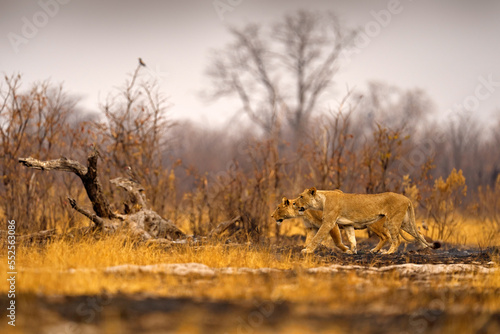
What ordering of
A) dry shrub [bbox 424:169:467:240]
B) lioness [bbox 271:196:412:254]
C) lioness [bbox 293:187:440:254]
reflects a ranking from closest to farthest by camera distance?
lioness [bbox 293:187:440:254] → lioness [bbox 271:196:412:254] → dry shrub [bbox 424:169:467:240]

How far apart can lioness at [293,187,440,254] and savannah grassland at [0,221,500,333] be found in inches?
68.6

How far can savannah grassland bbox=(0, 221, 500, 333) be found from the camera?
452 centimetres

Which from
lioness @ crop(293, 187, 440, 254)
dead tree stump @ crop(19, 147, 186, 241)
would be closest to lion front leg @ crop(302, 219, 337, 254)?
lioness @ crop(293, 187, 440, 254)

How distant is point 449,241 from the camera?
43.7 ft

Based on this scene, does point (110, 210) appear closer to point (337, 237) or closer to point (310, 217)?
point (310, 217)

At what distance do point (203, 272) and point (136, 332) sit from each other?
278 cm

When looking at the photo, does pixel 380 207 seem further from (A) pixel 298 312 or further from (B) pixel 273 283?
(A) pixel 298 312

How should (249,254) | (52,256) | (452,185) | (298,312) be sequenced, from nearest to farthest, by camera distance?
(298,312) < (52,256) < (249,254) < (452,185)

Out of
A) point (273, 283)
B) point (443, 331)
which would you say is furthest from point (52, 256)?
point (443, 331)

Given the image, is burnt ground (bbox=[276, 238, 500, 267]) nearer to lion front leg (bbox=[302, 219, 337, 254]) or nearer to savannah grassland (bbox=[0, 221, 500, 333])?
lion front leg (bbox=[302, 219, 337, 254])

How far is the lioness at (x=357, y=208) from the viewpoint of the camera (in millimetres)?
9648

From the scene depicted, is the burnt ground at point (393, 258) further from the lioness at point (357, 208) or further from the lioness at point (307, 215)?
the lioness at point (357, 208)

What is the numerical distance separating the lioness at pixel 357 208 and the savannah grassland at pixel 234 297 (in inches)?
68.6

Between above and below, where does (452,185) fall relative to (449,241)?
above
